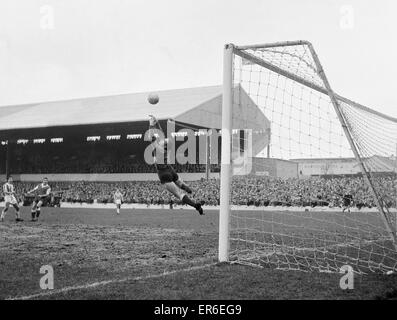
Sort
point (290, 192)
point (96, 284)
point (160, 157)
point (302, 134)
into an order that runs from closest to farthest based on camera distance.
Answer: point (96, 284) → point (302, 134) → point (160, 157) → point (290, 192)

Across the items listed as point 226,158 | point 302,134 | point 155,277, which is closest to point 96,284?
point 155,277

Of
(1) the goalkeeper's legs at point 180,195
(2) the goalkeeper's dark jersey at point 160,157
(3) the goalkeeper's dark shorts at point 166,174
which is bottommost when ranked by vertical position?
(1) the goalkeeper's legs at point 180,195

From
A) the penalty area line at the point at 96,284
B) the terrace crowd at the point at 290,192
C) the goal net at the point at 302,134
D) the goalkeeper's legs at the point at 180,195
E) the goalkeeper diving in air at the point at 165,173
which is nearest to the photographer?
the penalty area line at the point at 96,284

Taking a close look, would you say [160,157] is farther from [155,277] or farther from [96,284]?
[96,284]

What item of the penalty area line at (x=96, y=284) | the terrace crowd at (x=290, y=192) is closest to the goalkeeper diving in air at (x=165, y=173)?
the penalty area line at (x=96, y=284)

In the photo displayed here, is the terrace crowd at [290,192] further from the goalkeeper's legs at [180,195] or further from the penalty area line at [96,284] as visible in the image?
the penalty area line at [96,284]

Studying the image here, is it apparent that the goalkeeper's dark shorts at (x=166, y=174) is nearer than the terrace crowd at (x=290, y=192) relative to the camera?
Yes

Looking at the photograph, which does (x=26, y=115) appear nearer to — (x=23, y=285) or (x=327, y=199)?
(x=327, y=199)

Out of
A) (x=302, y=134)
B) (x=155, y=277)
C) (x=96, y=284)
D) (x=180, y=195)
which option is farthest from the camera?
(x=180, y=195)

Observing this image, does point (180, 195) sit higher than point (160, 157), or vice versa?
point (160, 157)

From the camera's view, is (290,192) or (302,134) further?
(290,192)

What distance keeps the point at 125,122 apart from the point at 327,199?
18722 mm

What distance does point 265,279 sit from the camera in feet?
20.5

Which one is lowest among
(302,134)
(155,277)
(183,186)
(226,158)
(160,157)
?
(155,277)
